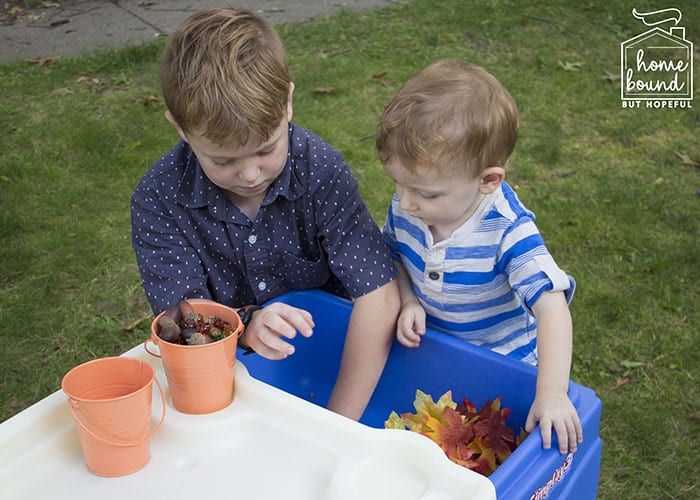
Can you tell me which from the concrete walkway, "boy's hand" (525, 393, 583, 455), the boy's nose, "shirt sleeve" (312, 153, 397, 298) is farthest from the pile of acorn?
the concrete walkway

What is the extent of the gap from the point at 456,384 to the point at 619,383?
2.00ft

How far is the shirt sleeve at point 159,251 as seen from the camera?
4.60 ft

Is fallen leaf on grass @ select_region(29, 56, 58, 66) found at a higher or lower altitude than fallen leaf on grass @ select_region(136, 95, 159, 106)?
higher

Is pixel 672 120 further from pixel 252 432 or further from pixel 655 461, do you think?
pixel 252 432

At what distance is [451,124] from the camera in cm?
121

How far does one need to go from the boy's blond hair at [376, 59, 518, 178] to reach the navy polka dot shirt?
208 millimetres

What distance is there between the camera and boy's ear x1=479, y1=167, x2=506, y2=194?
4.11 feet

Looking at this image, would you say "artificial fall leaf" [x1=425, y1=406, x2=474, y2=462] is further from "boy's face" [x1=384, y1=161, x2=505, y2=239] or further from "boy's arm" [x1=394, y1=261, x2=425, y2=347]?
"boy's face" [x1=384, y1=161, x2=505, y2=239]

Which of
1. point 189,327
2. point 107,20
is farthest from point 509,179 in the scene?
point 107,20

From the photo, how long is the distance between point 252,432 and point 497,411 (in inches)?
16.5

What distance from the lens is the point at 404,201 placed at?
128cm

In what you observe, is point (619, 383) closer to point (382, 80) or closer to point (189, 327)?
point (189, 327)

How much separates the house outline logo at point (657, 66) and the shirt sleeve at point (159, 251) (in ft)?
7.60

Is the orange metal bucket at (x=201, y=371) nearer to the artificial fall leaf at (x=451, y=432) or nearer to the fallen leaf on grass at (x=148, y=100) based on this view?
the artificial fall leaf at (x=451, y=432)
